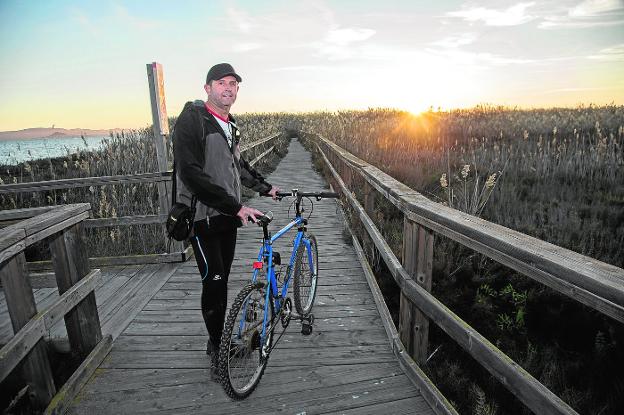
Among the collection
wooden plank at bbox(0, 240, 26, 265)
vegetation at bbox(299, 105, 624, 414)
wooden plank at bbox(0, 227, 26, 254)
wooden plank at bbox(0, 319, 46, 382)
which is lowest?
vegetation at bbox(299, 105, 624, 414)

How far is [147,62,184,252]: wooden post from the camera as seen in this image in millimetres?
4602

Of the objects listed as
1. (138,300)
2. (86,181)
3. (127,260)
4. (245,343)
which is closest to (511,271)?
(245,343)

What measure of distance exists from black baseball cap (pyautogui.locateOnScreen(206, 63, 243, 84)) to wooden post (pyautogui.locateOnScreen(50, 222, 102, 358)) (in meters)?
1.47

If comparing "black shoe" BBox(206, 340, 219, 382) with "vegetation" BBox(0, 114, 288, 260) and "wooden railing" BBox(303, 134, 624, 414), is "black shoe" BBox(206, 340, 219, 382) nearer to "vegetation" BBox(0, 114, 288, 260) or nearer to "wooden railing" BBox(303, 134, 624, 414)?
"wooden railing" BBox(303, 134, 624, 414)

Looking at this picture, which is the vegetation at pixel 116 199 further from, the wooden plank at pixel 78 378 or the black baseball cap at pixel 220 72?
the black baseball cap at pixel 220 72

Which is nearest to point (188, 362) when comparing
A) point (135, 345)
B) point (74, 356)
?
point (135, 345)

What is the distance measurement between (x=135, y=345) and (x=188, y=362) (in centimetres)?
60

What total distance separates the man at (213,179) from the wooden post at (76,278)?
3.05 ft

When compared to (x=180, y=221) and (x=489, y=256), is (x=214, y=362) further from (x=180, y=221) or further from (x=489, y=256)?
(x=489, y=256)

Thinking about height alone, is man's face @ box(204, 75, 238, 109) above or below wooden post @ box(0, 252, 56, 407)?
above

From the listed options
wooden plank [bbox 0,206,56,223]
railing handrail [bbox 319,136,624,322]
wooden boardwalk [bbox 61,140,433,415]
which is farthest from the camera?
wooden plank [bbox 0,206,56,223]

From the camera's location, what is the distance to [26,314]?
2.21 m

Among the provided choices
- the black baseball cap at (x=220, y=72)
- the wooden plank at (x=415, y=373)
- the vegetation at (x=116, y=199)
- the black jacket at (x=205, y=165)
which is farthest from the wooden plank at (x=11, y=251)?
the vegetation at (x=116, y=199)

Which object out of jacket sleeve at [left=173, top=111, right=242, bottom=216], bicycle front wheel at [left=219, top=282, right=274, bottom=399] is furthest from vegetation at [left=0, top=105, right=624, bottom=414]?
jacket sleeve at [left=173, top=111, right=242, bottom=216]
